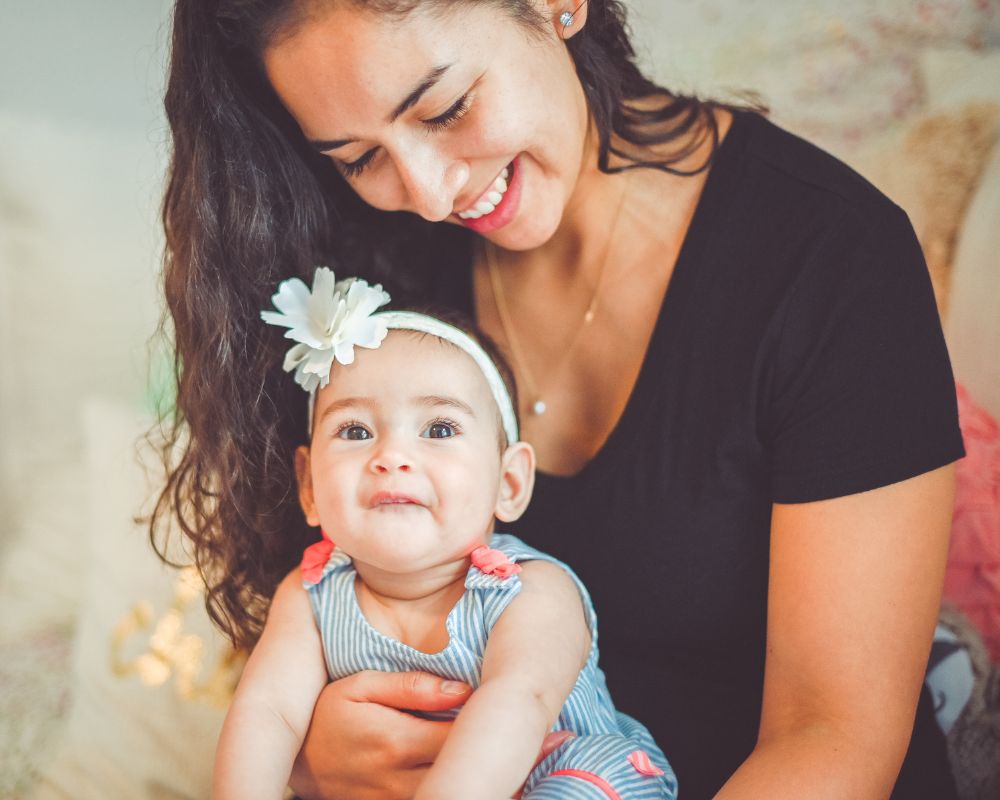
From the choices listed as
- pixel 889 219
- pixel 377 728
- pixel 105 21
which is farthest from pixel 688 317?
pixel 105 21

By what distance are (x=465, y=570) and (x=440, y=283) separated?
22.7 inches

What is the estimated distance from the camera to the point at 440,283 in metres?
1.62

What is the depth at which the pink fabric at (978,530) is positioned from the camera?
1407mm

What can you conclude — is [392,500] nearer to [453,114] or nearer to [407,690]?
[407,690]

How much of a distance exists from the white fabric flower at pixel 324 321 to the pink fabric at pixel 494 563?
30cm

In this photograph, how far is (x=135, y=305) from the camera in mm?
2217

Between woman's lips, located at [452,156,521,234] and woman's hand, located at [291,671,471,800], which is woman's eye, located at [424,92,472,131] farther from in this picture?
woman's hand, located at [291,671,471,800]

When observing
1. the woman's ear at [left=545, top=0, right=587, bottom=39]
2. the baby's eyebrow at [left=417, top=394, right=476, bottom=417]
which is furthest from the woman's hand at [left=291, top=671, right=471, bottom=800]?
the woman's ear at [left=545, top=0, right=587, bottom=39]

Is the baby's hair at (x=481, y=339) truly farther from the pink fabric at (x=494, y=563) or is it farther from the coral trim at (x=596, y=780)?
the coral trim at (x=596, y=780)

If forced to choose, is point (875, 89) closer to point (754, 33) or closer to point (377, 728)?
point (754, 33)

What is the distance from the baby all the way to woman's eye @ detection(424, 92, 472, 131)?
0.85 ft

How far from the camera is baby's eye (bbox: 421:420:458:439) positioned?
121 cm

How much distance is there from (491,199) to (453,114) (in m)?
0.16

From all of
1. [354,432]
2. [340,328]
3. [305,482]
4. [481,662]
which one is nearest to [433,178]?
[340,328]
